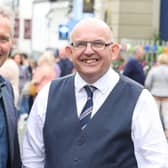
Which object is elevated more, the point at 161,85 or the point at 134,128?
the point at 134,128

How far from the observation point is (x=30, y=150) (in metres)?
3.50

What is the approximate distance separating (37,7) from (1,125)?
1242 inches

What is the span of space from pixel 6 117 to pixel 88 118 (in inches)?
17.7

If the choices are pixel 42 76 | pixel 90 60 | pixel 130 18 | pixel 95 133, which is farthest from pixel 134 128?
pixel 130 18

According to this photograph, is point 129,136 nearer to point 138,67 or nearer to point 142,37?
point 138,67

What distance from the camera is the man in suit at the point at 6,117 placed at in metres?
3.39

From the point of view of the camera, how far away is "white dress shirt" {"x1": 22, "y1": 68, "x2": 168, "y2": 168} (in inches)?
130

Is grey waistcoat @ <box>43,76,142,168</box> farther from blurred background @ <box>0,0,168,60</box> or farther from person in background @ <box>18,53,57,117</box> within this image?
blurred background @ <box>0,0,168,60</box>

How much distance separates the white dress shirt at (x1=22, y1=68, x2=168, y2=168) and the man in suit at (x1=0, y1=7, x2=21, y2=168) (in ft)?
0.24

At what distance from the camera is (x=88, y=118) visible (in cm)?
338

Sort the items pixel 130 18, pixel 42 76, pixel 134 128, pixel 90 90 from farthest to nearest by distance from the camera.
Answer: pixel 130 18
pixel 42 76
pixel 90 90
pixel 134 128

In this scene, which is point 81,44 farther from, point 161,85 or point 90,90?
point 161,85

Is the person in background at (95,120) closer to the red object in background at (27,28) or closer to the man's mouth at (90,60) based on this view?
the man's mouth at (90,60)

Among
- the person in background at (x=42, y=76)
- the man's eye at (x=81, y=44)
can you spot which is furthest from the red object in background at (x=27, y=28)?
the man's eye at (x=81, y=44)
